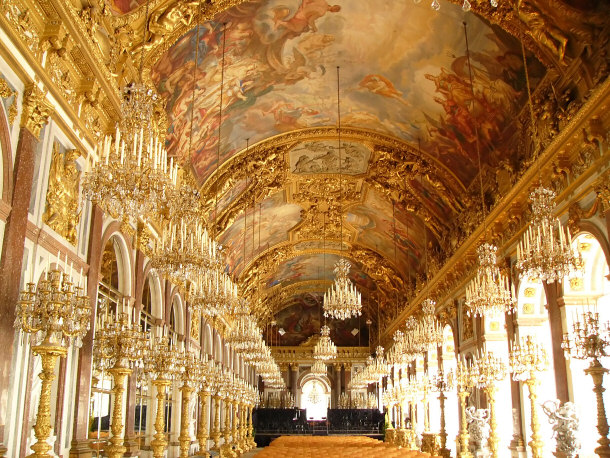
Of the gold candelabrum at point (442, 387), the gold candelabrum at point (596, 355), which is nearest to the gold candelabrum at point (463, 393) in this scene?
the gold candelabrum at point (442, 387)

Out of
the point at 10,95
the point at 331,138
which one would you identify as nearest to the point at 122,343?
the point at 10,95

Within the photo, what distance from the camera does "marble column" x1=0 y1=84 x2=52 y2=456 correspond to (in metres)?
6.52

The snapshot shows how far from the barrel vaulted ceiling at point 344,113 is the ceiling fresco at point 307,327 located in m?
18.1

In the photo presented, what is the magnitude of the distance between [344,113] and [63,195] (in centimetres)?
1091

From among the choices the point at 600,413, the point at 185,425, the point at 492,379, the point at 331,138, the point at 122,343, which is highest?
the point at 331,138

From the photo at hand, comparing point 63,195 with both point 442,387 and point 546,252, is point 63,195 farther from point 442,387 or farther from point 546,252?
point 442,387

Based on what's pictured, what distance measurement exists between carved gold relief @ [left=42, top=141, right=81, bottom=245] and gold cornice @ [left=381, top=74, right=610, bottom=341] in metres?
8.31

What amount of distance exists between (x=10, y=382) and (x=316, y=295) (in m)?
35.5

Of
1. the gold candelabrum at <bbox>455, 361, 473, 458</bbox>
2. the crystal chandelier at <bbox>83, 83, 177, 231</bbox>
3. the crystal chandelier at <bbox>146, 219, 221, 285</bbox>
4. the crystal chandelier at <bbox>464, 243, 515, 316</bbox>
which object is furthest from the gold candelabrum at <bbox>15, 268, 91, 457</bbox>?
the gold candelabrum at <bbox>455, 361, 473, 458</bbox>

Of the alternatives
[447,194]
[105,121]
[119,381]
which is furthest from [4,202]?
[447,194]

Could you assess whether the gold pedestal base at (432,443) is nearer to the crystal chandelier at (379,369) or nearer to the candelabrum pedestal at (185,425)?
the crystal chandelier at (379,369)

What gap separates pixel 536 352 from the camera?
11602 millimetres

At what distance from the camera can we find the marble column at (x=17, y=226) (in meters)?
6.52

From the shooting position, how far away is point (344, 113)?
58.6 ft
